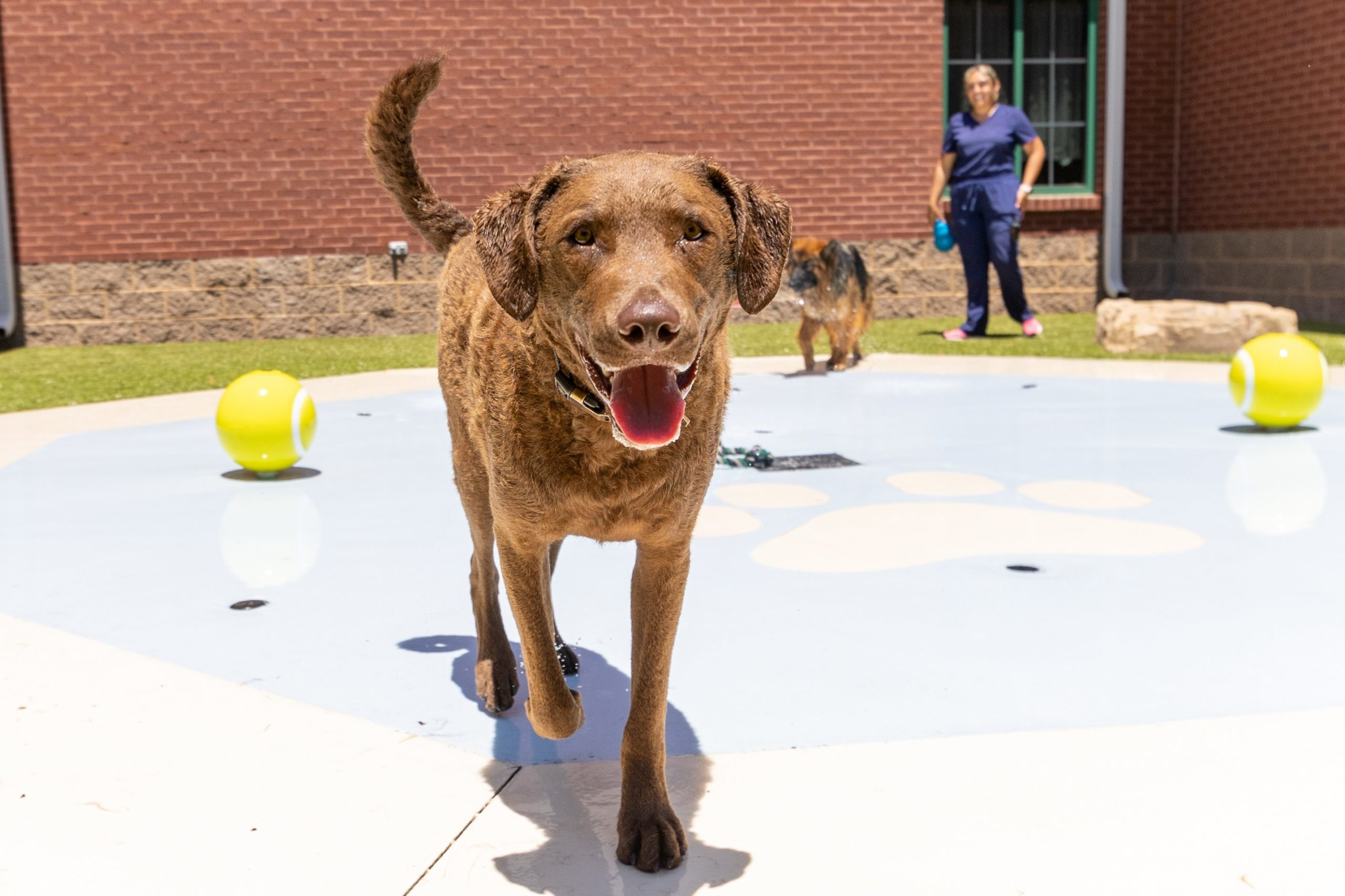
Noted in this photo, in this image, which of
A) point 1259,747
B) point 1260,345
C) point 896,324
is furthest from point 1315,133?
point 1259,747

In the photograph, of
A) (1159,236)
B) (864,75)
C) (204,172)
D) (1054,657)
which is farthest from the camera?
(1159,236)

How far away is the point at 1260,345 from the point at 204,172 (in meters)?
11.9

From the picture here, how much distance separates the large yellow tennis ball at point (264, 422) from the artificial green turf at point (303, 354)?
3.59 metres

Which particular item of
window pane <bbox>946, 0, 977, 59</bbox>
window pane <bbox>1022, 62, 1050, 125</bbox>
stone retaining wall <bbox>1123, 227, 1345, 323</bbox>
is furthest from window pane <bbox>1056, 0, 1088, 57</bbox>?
stone retaining wall <bbox>1123, 227, 1345, 323</bbox>

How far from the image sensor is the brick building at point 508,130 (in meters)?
14.8

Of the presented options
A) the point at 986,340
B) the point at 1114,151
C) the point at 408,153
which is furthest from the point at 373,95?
the point at 408,153

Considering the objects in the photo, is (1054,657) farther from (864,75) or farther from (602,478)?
(864,75)

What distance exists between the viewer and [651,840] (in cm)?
255

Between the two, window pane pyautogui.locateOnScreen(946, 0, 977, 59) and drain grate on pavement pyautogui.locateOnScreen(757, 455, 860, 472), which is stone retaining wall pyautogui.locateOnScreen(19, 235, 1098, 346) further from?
drain grate on pavement pyautogui.locateOnScreen(757, 455, 860, 472)

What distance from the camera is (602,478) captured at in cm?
264

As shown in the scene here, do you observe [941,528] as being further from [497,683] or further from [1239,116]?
[1239,116]

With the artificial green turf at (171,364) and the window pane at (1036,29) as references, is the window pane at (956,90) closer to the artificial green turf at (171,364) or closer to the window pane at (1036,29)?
the window pane at (1036,29)

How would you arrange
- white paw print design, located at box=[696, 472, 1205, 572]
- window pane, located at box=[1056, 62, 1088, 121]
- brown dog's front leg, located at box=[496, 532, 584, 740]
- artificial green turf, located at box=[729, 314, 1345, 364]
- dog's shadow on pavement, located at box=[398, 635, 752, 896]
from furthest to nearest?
1. window pane, located at box=[1056, 62, 1088, 121]
2. artificial green turf, located at box=[729, 314, 1345, 364]
3. white paw print design, located at box=[696, 472, 1205, 572]
4. brown dog's front leg, located at box=[496, 532, 584, 740]
5. dog's shadow on pavement, located at box=[398, 635, 752, 896]

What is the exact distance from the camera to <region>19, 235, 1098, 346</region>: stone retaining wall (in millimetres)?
15055
